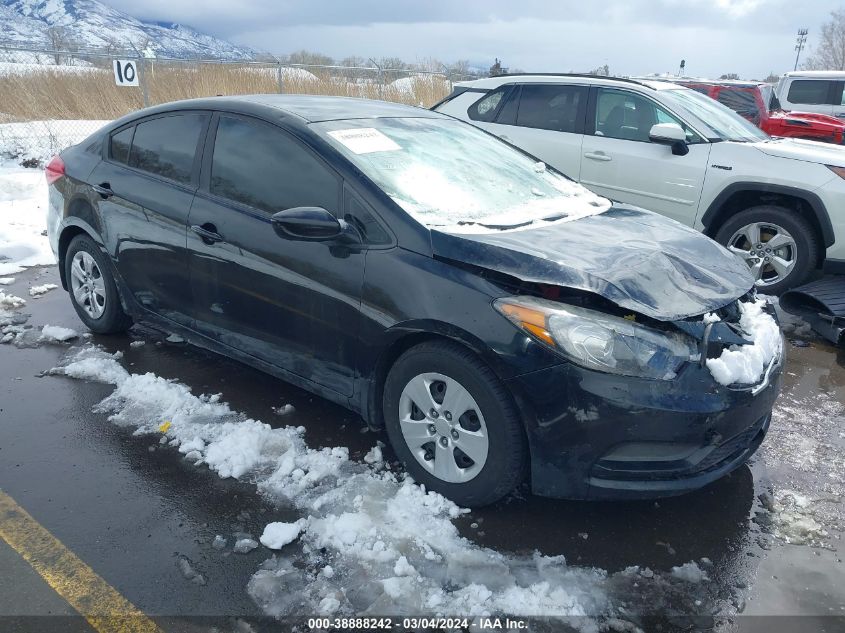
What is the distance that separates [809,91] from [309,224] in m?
15.8

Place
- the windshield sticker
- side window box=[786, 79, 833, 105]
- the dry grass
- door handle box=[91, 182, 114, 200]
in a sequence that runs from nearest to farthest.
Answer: the windshield sticker < door handle box=[91, 182, 114, 200] < the dry grass < side window box=[786, 79, 833, 105]

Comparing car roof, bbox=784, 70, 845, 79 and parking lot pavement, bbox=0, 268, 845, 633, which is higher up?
car roof, bbox=784, 70, 845, 79

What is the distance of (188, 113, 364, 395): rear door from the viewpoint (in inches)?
126

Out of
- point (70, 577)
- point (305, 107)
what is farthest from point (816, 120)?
A: point (70, 577)

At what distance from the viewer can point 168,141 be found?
13.4ft

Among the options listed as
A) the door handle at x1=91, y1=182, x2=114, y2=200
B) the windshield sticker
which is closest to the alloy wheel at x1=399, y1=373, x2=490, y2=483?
the windshield sticker

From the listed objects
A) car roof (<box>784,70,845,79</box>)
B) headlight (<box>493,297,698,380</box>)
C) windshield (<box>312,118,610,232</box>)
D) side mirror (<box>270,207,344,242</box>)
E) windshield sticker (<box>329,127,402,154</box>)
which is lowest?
headlight (<box>493,297,698,380</box>)

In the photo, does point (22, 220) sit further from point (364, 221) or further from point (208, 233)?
point (364, 221)

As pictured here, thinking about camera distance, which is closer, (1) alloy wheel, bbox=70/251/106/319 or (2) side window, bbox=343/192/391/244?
(2) side window, bbox=343/192/391/244

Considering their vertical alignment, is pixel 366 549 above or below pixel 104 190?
below

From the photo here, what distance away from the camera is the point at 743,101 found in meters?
11.1

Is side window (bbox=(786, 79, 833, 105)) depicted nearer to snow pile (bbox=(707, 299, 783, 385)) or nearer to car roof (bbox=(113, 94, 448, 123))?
car roof (bbox=(113, 94, 448, 123))

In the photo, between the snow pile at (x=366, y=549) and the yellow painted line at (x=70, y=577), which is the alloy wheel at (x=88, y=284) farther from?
the yellow painted line at (x=70, y=577)

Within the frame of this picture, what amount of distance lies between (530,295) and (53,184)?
12.8 feet
